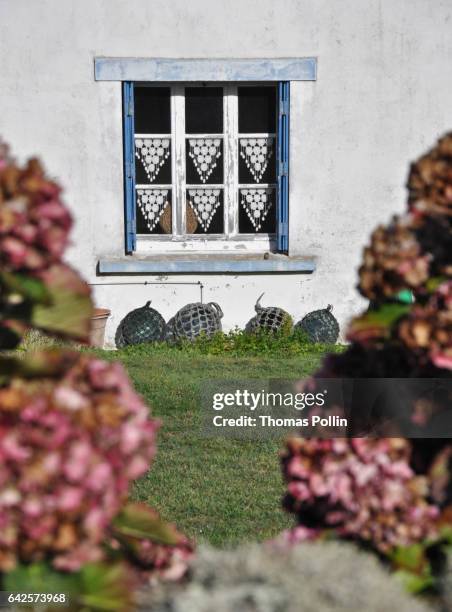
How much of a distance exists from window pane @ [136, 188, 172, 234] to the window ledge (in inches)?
17.0

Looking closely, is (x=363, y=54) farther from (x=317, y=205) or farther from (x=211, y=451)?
(x=211, y=451)

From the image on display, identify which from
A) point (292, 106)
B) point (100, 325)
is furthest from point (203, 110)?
point (100, 325)

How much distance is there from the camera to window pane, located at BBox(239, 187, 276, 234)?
886 cm

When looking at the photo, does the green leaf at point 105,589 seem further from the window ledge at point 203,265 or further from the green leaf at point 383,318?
the window ledge at point 203,265

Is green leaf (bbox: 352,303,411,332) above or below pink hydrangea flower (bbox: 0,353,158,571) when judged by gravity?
above

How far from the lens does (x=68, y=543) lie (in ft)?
4.05

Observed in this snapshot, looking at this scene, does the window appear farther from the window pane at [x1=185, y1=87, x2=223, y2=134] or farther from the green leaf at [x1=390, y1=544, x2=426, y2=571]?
the green leaf at [x1=390, y1=544, x2=426, y2=571]

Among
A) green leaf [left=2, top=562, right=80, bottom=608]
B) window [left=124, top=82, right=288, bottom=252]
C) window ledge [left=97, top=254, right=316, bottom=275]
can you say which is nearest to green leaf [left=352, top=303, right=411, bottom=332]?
green leaf [left=2, top=562, right=80, bottom=608]

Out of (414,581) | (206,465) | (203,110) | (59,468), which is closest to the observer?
(59,468)

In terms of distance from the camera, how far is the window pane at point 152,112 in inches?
346

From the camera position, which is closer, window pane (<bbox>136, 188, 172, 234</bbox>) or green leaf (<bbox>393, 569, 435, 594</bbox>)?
green leaf (<bbox>393, 569, 435, 594</bbox>)

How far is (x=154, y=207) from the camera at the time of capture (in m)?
8.80

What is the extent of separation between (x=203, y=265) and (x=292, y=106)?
1700 millimetres

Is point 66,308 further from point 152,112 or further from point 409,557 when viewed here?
point 152,112
